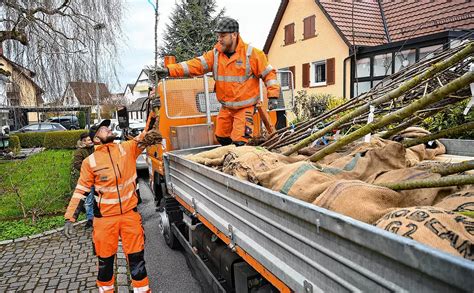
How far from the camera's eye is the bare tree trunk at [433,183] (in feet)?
5.29

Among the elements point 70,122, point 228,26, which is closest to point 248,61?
point 228,26

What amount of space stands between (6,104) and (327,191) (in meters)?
11.8

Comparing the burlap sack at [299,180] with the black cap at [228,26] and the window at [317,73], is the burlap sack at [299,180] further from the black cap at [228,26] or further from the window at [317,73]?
the window at [317,73]

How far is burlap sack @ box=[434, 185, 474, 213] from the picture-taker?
1.57 metres

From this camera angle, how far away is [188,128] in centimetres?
460

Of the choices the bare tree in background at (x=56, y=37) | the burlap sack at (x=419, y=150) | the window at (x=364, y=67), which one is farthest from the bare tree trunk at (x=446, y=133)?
the window at (x=364, y=67)

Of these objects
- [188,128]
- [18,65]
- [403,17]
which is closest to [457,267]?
[188,128]

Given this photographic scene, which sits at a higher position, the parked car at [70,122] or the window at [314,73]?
the window at [314,73]

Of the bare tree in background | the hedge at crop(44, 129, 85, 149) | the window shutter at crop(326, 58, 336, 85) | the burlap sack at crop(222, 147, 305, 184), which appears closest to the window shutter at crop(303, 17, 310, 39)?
the window shutter at crop(326, 58, 336, 85)

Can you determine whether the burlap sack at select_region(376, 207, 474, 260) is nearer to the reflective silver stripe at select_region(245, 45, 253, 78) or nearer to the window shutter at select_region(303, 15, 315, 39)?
the reflective silver stripe at select_region(245, 45, 253, 78)

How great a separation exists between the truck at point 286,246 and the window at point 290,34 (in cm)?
1599

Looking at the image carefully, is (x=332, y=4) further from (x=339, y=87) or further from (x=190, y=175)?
(x=190, y=175)

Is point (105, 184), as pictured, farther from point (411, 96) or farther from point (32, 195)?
point (32, 195)

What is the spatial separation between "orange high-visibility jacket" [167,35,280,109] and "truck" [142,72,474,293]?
667mm
